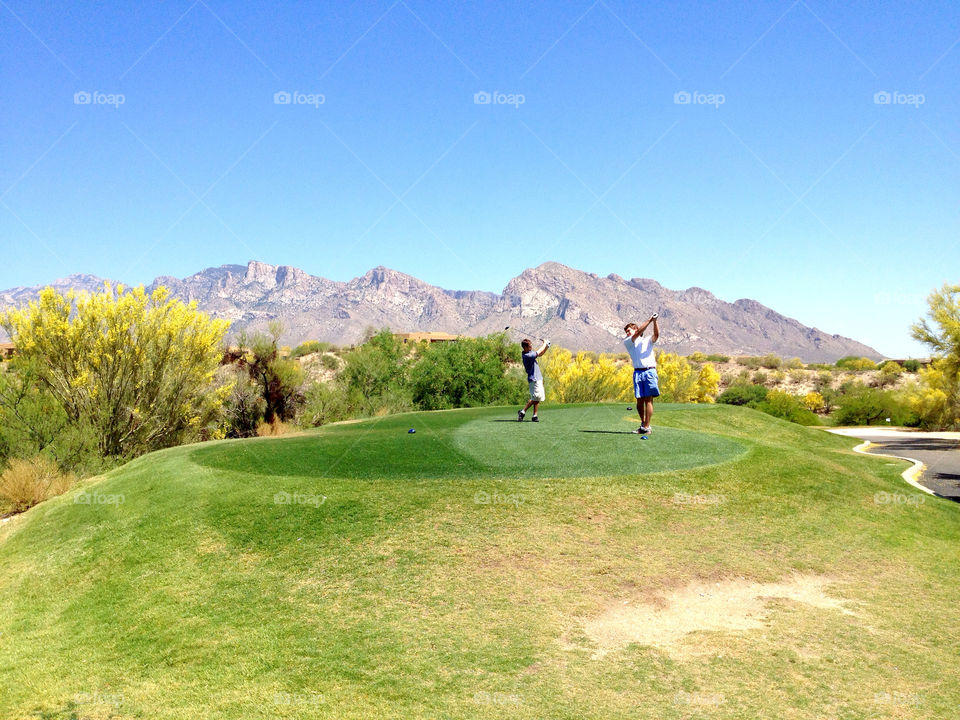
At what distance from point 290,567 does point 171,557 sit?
1985 millimetres

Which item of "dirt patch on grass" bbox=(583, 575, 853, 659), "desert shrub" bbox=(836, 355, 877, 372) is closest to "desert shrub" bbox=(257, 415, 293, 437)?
"dirt patch on grass" bbox=(583, 575, 853, 659)

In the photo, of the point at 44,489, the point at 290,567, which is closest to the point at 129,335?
the point at 44,489

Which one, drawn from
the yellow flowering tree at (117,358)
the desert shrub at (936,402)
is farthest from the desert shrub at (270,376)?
the desert shrub at (936,402)

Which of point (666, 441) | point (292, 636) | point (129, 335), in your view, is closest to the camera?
point (292, 636)

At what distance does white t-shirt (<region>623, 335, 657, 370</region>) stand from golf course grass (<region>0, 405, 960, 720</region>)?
6.10 feet

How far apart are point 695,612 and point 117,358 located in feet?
58.0

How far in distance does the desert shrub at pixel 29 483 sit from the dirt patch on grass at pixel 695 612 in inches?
531

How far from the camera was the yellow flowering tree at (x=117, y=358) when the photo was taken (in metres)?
18.5

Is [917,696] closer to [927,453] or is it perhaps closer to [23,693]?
[23,693]

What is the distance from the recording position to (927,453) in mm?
22766

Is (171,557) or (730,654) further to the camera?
(171,557)

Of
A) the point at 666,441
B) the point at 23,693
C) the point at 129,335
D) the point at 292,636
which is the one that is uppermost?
the point at 129,335

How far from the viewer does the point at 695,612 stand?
289 inches

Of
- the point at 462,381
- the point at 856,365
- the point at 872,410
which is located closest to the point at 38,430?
the point at 462,381
